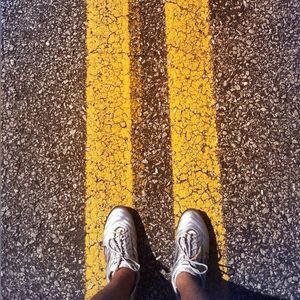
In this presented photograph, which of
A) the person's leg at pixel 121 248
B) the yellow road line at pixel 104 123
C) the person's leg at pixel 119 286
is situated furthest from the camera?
the yellow road line at pixel 104 123

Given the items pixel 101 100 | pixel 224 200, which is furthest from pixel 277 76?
pixel 101 100

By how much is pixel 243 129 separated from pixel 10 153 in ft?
3.67

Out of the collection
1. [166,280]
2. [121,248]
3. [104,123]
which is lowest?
[166,280]

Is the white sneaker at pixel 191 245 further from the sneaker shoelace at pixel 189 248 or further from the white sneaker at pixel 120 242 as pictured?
the white sneaker at pixel 120 242

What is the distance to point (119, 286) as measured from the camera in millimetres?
2131

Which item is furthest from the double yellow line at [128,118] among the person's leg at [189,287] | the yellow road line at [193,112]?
the person's leg at [189,287]

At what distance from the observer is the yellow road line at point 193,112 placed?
232 centimetres

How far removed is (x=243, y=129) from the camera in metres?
2.34

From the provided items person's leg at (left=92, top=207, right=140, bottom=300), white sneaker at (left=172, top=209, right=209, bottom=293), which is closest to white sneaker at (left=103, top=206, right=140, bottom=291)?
person's leg at (left=92, top=207, right=140, bottom=300)

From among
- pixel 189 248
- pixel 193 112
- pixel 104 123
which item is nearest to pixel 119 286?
pixel 189 248

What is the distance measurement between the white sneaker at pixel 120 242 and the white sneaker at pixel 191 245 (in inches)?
7.8

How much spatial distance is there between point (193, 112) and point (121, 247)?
2.33 ft

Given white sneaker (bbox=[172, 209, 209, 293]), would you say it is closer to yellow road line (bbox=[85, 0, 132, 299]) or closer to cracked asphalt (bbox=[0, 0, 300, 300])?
cracked asphalt (bbox=[0, 0, 300, 300])

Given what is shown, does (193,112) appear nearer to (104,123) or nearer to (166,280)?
(104,123)
